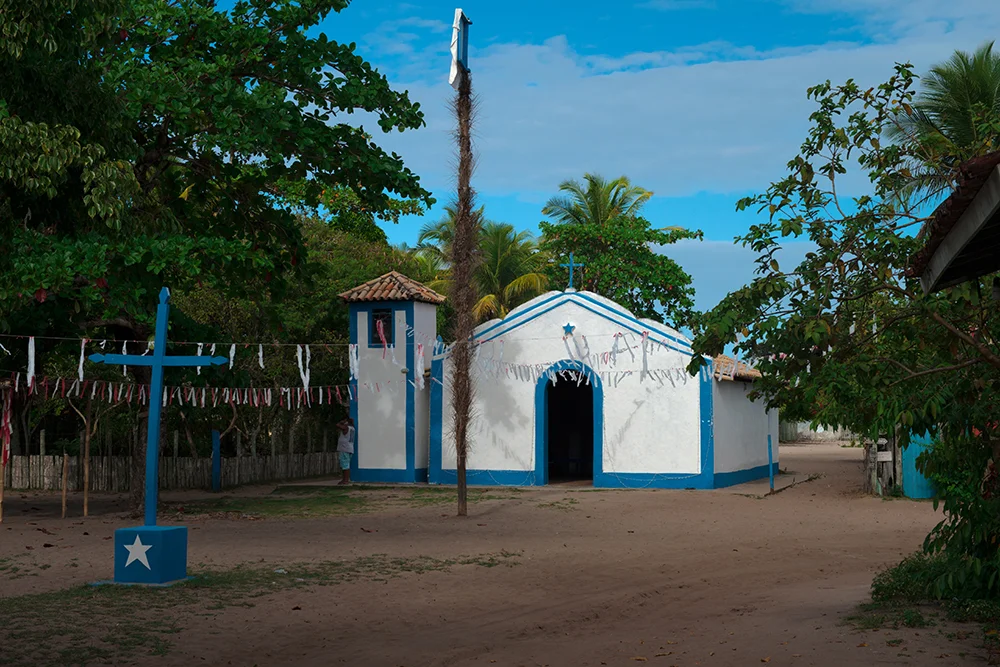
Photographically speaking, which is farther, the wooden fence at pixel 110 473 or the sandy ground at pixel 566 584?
the wooden fence at pixel 110 473

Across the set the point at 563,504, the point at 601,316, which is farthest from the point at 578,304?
the point at 563,504

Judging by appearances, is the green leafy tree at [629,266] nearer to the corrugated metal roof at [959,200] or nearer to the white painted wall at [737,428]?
the white painted wall at [737,428]

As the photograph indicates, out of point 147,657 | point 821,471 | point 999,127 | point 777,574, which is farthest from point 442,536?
point 821,471

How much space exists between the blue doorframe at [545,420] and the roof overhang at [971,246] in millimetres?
17071

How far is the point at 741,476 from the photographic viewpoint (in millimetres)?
25656

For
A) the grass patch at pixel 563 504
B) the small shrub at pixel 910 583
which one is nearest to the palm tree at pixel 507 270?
the grass patch at pixel 563 504

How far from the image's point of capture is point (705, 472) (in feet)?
75.9

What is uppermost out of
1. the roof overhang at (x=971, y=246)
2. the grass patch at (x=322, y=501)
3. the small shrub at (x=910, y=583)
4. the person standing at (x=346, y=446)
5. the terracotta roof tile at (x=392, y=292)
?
the terracotta roof tile at (x=392, y=292)

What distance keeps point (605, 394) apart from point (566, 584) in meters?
12.8

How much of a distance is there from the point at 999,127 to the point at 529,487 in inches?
696

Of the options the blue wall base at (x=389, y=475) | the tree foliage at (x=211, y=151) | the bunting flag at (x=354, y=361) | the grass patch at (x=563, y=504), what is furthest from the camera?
the blue wall base at (x=389, y=475)

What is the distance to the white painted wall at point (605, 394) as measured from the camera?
916 inches

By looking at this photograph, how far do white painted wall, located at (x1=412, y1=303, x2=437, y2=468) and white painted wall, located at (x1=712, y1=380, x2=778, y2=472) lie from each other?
6821 millimetres

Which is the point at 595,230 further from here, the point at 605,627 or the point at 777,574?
the point at 605,627
